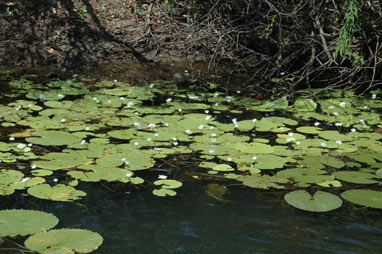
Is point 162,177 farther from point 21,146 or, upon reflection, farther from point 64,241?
point 21,146

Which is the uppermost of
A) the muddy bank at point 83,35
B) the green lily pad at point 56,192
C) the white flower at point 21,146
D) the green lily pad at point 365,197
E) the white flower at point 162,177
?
the muddy bank at point 83,35

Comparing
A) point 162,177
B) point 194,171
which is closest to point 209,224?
point 162,177

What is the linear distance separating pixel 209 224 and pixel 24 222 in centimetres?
86

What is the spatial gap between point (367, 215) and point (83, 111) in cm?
256

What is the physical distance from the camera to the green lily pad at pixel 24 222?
2285 millimetres

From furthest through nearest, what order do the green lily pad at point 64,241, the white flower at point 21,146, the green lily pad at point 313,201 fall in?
the white flower at point 21,146 → the green lily pad at point 313,201 → the green lily pad at point 64,241

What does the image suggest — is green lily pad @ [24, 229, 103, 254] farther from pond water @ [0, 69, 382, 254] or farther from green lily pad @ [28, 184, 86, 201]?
green lily pad @ [28, 184, 86, 201]

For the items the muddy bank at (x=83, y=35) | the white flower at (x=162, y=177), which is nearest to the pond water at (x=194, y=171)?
the white flower at (x=162, y=177)

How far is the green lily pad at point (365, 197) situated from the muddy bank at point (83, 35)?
11.5 feet

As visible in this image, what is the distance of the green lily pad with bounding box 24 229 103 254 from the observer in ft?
7.03

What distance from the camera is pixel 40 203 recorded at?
263 cm

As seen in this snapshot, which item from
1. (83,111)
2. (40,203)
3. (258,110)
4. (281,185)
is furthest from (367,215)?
(83,111)

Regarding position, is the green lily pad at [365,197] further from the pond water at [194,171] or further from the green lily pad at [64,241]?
the green lily pad at [64,241]

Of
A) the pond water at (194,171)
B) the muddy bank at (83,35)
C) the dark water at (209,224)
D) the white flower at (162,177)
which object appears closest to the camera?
the dark water at (209,224)
